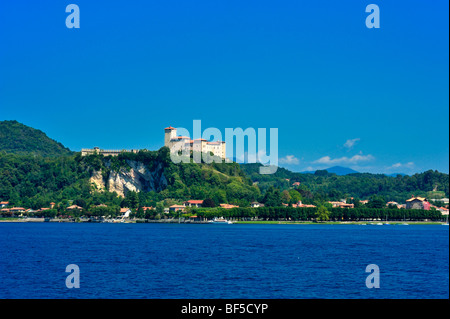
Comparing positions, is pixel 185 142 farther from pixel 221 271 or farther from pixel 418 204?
pixel 221 271

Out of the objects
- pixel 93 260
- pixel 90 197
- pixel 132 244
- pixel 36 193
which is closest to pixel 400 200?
pixel 90 197

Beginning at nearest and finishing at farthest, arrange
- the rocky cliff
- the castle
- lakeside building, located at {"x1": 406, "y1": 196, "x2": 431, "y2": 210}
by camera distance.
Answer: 1. the rocky cliff
2. lakeside building, located at {"x1": 406, "y1": 196, "x2": 431, "y2": 210}
3. the castle

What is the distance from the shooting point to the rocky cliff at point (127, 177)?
412 ft

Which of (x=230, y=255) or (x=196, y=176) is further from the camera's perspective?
(x=196, y=176)

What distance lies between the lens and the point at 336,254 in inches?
1732

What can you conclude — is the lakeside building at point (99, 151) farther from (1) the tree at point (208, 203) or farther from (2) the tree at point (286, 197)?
(2) the tree at point (286, 197)

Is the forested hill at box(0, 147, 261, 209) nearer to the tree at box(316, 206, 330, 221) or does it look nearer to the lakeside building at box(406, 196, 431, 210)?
the tree at box(316, 206, 330, 221)

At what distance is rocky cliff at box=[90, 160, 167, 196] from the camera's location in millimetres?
125438

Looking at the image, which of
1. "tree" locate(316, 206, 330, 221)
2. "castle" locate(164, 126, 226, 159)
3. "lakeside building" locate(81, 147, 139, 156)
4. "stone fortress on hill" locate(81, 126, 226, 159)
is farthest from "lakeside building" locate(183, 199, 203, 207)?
"tree" locate(316, 206, 330, 221)

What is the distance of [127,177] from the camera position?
413 feet

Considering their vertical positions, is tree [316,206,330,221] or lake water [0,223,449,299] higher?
tree [316,206,330,221]
